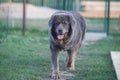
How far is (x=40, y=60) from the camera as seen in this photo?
12.1m

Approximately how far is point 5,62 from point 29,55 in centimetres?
151

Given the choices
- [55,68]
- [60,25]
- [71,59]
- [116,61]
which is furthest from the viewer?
[116,61]

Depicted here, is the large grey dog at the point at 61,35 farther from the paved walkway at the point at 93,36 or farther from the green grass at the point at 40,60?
the paved walkway at the point at 93,36

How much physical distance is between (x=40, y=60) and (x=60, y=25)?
2.57 m

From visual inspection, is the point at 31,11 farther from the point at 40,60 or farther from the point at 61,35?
the point at 61,35

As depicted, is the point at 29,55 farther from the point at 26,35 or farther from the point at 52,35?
the point at 26,35

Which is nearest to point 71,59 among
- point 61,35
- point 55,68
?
point 55,68

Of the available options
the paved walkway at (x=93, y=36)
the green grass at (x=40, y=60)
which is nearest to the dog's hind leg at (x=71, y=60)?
the green grass at (x=40, y=60)

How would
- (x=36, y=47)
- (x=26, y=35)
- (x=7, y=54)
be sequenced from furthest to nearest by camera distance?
(x=26, y=35)
(x=36, y=47)
(x=7, y=54)

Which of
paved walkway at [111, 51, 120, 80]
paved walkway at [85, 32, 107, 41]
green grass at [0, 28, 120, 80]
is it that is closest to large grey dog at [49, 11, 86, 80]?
green grass at [0, 28, 120, 80]

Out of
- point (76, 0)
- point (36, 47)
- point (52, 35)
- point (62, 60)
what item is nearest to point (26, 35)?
point (36, 47)

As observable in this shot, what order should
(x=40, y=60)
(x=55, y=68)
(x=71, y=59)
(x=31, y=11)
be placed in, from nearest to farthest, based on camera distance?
(x=55, y=68), (x=71, y=59), (x=40, y=60), (x=31, y=11)

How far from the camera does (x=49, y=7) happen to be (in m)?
21.0

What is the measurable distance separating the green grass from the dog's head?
0.87 metres
